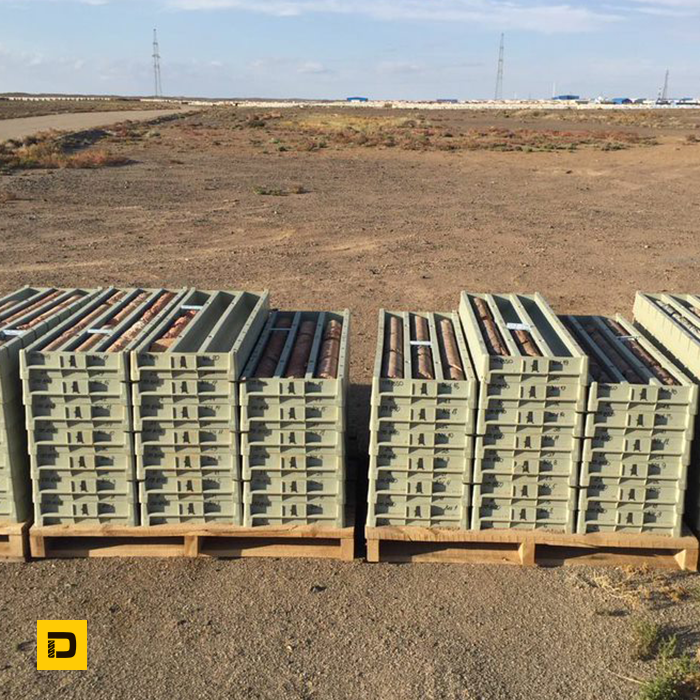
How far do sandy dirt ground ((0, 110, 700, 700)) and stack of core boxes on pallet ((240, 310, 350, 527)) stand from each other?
536 mm

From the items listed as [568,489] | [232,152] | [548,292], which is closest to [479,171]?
[232,152]

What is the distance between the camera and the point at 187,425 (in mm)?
5840

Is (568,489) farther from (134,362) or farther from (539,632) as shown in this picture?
(134,362)

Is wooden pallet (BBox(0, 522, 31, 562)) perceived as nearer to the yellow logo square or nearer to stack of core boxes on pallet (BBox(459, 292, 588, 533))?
the yellow logo square

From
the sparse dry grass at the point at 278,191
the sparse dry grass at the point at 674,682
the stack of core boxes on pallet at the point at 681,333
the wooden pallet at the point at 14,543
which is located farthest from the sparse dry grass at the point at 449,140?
the sparse dry grass at the point at 674,682

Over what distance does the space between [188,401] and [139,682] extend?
6.76 feet

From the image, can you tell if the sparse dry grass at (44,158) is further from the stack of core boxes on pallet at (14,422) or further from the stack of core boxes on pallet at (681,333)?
the stack of core boxes on pallet at (681,333)

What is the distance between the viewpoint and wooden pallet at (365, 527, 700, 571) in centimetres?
597

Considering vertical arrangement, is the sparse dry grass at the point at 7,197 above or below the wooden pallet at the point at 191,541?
above

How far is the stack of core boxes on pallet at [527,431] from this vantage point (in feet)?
18.5

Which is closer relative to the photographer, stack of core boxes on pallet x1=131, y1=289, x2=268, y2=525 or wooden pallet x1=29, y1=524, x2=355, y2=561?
stack of core boxes on pallet x1=131, y1=289, x2=268, y2=525

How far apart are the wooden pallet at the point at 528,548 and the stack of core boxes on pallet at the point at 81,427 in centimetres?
219

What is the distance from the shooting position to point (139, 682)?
15.9 feet

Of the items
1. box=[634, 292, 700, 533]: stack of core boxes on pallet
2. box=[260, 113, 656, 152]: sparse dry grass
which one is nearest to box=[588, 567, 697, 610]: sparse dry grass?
box=[634, 292, 700, 533]: stack of core boxes on pallet
